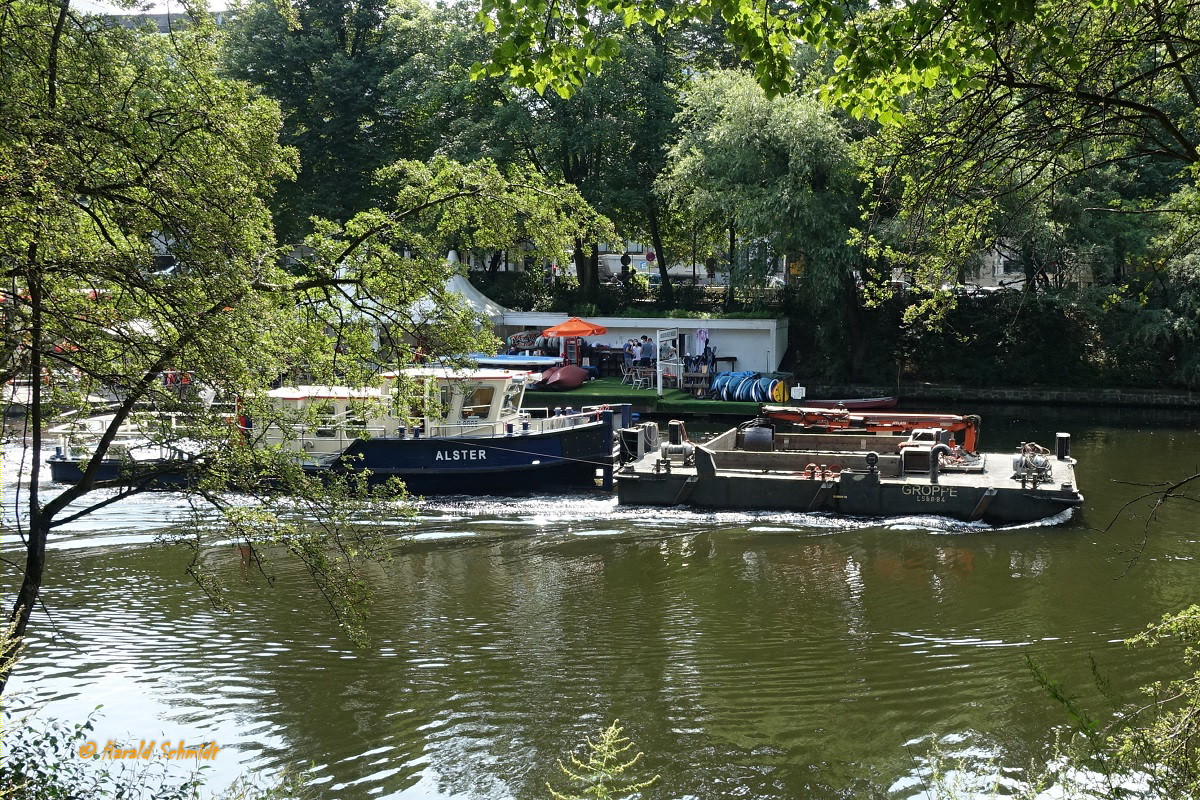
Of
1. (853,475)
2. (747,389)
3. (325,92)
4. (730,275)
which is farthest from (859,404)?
(325,92)

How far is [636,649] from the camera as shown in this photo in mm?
12398

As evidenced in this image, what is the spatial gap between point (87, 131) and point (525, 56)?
2693 millimetres

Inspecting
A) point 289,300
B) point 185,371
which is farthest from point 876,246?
point 185,371

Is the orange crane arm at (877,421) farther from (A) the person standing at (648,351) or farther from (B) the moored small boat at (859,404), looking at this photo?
(A) the person standing at (648,351)

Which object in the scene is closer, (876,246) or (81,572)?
(876,246)

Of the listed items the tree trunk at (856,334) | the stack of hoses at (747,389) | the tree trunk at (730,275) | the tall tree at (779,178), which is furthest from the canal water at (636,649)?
the tree trunk at (730,275)

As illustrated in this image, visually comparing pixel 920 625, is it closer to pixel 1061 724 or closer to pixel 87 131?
pixel 1061 724

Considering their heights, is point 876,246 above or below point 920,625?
above

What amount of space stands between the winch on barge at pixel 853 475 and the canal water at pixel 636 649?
0.53m

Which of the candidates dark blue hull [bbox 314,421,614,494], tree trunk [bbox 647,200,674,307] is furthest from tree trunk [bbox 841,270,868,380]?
dark blue hull [bbox 314,421,614,494]

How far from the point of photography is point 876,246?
321 inches

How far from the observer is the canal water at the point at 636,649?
9617 millimetres

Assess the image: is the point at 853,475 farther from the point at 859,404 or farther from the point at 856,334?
the point at 856,334

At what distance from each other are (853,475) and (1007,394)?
1806cm
